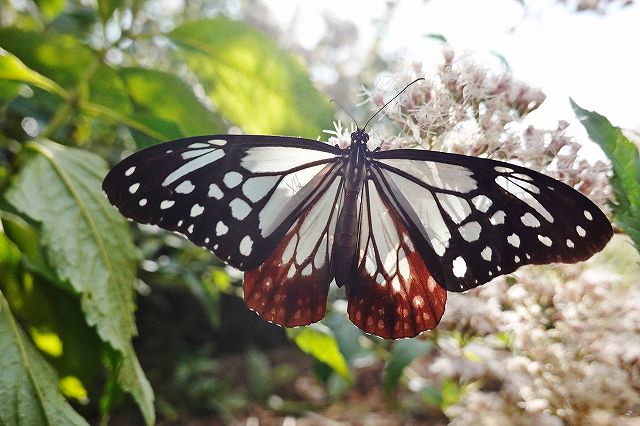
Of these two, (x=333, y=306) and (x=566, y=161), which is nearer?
Answer: (x=566, y=161)

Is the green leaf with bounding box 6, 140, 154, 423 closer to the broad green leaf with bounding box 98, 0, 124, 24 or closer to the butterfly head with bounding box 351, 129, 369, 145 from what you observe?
the broad green leaf with bounding box 98, 0, 124, 24

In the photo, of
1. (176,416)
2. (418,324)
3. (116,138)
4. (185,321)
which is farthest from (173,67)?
(418,324)

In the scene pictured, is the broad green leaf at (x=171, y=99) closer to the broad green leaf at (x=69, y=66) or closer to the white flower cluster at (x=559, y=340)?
the broad green leaf at (x=69, y=66)

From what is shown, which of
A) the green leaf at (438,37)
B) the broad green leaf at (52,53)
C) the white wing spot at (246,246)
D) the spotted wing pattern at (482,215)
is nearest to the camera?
the spotted wing pattern at (482,215)

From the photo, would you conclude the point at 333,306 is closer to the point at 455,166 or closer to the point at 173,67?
the point at 455,166

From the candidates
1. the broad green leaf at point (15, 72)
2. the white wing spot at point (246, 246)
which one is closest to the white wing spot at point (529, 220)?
the white wing spot at point (246, 246)
